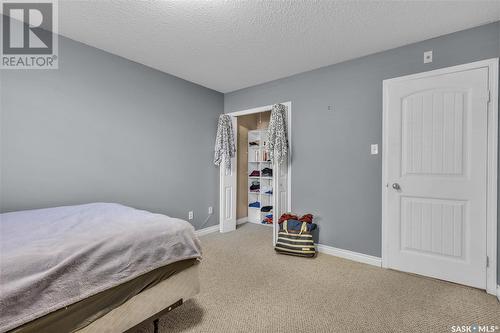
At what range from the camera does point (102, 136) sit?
2633mm

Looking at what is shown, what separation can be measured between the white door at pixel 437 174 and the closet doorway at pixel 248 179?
78.9 inches

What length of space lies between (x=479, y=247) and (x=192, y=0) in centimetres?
334

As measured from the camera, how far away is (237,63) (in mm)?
2971

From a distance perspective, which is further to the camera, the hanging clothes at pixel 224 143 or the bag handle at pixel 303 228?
the hanging clothes at pixel 224 143

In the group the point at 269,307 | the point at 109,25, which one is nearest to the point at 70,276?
the point at 269,307

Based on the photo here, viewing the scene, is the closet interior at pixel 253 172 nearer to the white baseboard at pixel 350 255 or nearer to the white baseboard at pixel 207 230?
the white baseboard at pixel 207 230

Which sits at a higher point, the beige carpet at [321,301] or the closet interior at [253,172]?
the closet interior at [253,172]

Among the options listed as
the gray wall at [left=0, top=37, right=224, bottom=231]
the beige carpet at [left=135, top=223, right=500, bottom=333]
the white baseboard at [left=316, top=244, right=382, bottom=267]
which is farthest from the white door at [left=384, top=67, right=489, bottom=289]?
the gray wall at [left=0, top=37, right=224, bottom=231]

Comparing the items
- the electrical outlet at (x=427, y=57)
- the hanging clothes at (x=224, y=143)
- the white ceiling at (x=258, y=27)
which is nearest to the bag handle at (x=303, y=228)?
the hanging clothes at (x=224, y=143)

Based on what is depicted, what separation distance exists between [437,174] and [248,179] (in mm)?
3280

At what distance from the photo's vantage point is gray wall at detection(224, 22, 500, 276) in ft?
8.06

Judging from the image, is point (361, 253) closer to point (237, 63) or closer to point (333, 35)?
point (333, 35)

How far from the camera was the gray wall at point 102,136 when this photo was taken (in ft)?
6.93

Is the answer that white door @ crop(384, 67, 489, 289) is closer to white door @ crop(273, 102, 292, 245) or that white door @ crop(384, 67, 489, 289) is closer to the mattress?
white door @ crop(273, 102, 292, 245)
